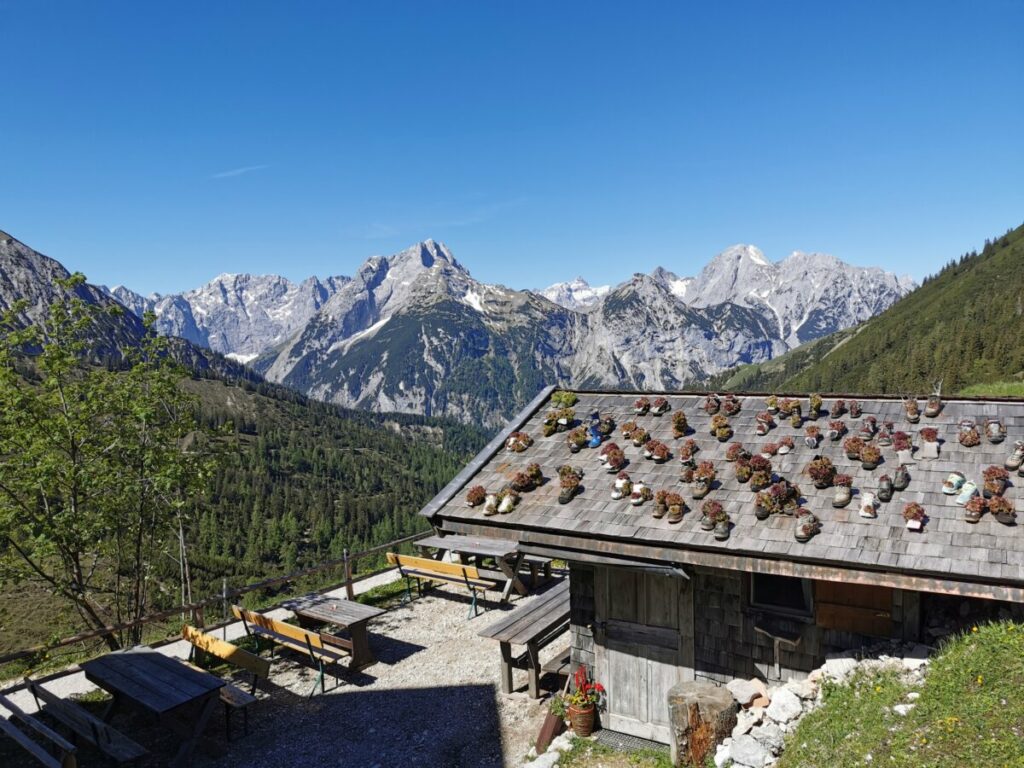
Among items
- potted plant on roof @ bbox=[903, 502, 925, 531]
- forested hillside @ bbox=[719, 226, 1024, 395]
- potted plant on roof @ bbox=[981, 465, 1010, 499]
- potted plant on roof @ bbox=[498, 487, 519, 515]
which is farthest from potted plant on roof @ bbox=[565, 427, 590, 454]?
forested hillside @ bbox=[719, 226, 1024, 395]

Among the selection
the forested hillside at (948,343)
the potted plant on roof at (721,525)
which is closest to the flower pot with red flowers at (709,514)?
the potted plant on roof at (721,525)

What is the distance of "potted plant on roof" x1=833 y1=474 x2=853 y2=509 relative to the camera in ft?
30.6

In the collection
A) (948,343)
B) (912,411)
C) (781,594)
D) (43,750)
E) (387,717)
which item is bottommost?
(387,717)

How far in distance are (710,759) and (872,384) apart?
15950cm

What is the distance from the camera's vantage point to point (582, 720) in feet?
37.0

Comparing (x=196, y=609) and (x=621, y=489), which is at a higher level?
(x=621, y=489)

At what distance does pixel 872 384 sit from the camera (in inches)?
5753

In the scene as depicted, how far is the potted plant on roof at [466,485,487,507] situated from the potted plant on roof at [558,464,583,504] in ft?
5.32

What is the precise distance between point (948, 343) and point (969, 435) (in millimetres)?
142189

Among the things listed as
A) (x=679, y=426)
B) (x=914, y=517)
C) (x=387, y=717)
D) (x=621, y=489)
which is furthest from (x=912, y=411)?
(x=387, y=717)

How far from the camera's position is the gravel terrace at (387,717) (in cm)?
1167

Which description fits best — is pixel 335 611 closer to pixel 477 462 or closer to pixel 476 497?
pixel 477 462

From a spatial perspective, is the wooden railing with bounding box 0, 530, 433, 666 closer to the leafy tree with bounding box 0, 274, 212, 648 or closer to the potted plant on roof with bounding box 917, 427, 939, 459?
the leafy tree with bounding box 0, 274, 212, 648

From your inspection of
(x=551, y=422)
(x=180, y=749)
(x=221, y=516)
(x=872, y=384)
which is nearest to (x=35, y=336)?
Result: (x=180, y=749)
